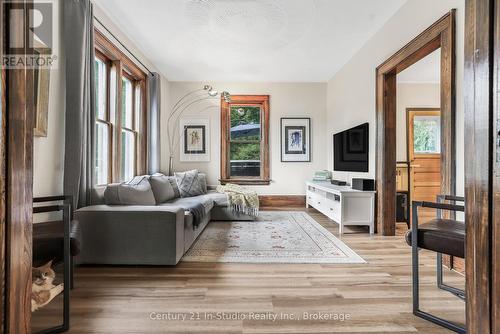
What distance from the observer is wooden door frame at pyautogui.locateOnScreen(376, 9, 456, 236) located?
2.22 meters

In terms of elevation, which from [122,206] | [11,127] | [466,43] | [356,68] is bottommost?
[122,206]

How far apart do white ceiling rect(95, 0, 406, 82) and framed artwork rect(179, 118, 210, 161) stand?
1.05 m

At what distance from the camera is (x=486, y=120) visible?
76cm

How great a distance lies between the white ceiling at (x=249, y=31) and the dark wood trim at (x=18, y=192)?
213 cm

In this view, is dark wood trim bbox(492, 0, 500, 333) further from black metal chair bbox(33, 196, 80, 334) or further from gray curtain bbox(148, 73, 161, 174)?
gray curtain bbox(148, 73, 161, 174)

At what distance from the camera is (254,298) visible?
1741mm

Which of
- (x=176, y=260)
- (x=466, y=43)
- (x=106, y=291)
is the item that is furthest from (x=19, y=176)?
(x=176, y=260)

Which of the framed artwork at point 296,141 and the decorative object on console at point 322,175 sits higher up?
the framed artwork at point 296,141

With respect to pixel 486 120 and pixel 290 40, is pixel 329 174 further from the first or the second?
pixel 486 120

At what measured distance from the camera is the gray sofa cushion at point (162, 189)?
11.3 ft

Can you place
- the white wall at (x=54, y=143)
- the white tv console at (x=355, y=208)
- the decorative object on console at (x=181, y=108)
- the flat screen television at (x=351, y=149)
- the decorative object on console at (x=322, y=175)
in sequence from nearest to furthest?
1. the white wall at (x=54, y=143)
2. the white tv console at (x=355, y=208)
3. the flat screen television at (x=351, y=149)
4. the decorative object on console at (x=322, y=175)
5. the decorative object on console at (x=181, y=108)

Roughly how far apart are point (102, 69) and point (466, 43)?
3.58m

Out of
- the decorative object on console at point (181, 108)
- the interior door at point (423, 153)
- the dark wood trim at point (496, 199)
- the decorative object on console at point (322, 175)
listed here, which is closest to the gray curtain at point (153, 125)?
the decorative object on console at point (181, 108)

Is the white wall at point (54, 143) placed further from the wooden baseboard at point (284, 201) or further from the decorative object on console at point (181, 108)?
the wooden baseboard at point (284, 201)
